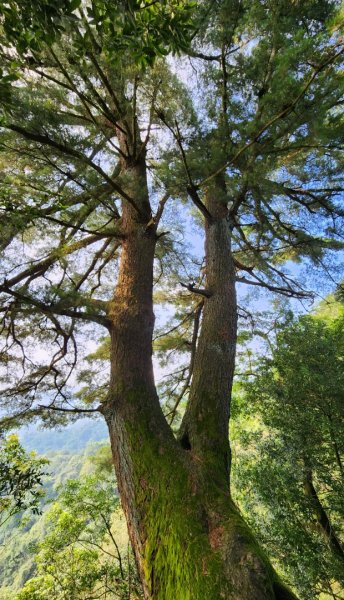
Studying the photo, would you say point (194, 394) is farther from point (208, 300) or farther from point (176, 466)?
point (208, 300)

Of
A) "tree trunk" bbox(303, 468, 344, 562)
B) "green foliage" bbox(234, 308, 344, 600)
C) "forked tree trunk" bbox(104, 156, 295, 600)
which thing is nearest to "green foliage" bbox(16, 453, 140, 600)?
"green foliage" bbox(234, 308, 344, 600)

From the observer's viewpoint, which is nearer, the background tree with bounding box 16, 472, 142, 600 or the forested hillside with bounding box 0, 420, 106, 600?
the background tree with bounding box 16, 472, 142, 600

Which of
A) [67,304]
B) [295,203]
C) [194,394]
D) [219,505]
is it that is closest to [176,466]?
[219,505]

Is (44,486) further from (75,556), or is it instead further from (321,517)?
(321,517)

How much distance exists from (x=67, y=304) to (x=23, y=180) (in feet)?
4.07

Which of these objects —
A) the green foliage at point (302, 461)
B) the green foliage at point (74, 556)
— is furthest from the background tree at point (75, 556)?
the green foliage at point (302, 461)

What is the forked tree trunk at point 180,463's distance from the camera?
1.33m

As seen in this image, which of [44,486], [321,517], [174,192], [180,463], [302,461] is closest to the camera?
[180,463]

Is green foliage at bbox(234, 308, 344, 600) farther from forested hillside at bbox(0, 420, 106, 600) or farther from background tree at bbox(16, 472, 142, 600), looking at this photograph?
forested hillside at bbox(0, 420, 106, 600)

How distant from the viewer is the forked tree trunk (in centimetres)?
133

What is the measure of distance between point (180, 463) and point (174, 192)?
2.26 meters

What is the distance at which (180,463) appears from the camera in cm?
173

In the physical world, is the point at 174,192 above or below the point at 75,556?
above

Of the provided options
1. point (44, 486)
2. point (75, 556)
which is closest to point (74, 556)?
point (75, 556)
